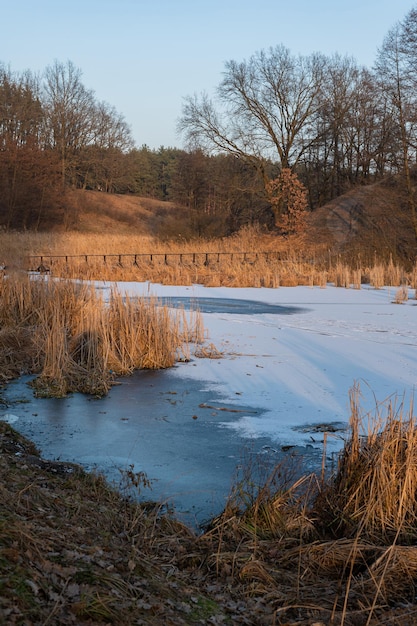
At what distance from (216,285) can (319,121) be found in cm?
1783

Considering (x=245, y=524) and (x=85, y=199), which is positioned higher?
(x=85, y=199)

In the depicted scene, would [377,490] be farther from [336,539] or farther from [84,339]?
[84,339]

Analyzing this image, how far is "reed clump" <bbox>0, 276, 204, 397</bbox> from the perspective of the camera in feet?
25.8

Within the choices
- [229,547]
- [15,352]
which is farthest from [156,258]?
[229,547]

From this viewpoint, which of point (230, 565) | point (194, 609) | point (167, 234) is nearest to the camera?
point (194, 609)

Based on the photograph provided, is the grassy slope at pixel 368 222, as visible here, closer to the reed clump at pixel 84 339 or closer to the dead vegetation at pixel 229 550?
the reed clump at pixel 84 339

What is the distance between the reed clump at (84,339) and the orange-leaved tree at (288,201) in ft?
77.2

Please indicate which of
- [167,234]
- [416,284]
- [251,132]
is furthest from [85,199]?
[416,284]

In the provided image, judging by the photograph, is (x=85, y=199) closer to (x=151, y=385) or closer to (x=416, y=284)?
(x=416, y=284)

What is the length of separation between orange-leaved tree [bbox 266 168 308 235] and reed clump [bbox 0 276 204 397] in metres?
23.5

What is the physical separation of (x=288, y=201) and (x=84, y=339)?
2629 cm

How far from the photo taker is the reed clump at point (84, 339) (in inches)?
310

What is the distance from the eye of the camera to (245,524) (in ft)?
12.3

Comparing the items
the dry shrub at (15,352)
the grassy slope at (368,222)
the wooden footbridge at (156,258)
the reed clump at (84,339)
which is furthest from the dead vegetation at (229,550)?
the grassy slope at (368,222)
